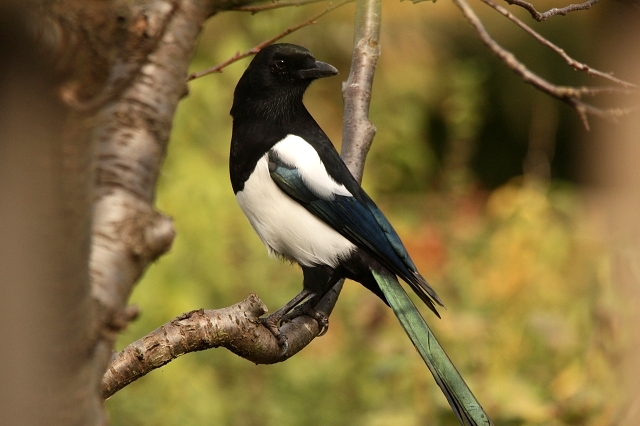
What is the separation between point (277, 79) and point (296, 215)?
398mm

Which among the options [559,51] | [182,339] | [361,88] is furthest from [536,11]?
[182,339]

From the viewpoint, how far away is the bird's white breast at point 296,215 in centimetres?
213

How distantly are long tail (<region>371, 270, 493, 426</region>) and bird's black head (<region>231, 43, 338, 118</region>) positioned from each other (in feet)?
1.84

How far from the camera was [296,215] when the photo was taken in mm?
2166

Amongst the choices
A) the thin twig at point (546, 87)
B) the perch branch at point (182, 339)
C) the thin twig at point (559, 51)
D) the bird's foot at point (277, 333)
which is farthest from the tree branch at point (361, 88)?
the perch branch at point (182, 339)

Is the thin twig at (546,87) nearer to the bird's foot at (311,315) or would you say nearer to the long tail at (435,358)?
the long tail at (435,358)

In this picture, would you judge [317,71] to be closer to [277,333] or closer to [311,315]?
[311,315]

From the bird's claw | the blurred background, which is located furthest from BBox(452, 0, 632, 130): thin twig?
the bird's claw

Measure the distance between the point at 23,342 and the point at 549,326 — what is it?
7.30ft

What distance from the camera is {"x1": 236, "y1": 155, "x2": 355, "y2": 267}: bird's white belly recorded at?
7.03ft

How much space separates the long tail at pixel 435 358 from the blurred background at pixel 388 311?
0.44 meters

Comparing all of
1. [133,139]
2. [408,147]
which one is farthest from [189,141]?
[133,139]

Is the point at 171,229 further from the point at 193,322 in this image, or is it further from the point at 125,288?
the point at 193,322

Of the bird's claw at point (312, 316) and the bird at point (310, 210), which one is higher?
the bird at point (310, 210)
